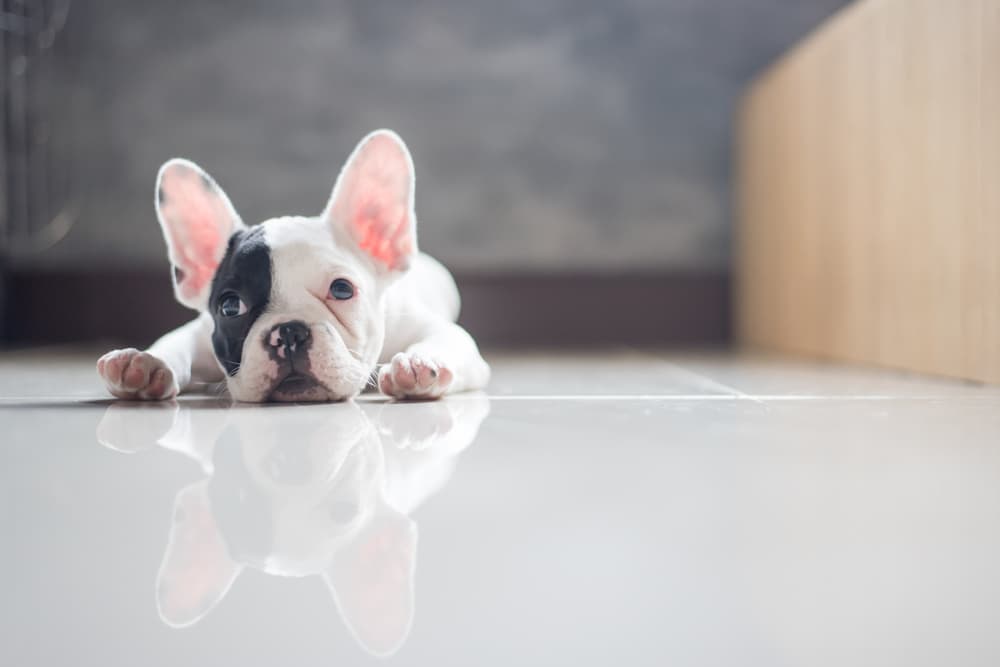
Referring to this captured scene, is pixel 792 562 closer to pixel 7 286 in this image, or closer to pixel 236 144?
pixel 236 144

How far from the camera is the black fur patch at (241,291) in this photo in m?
1.26

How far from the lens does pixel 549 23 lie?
3152 mm

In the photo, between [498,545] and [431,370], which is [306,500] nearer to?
[498,545]

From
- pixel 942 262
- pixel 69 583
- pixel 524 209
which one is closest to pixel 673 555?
pixel 69 583

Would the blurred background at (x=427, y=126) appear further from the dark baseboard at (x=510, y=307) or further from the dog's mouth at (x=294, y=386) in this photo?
the dog's mouth at (x=294, y=386)

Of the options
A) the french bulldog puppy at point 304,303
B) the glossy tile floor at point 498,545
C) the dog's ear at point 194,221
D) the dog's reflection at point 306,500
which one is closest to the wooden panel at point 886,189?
the glossy tile floor at point 498,545

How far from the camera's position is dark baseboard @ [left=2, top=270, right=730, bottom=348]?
3139 mm

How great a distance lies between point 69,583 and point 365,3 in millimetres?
2919

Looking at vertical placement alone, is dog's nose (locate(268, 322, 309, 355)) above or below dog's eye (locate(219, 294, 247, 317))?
below

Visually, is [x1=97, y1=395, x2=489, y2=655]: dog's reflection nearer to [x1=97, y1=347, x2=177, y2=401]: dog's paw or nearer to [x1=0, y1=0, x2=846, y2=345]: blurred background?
[x1=97, y1=347, x2=177, y2=401]: dog's paw

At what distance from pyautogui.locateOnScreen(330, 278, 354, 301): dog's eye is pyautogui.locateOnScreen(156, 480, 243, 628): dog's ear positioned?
70 centimetres

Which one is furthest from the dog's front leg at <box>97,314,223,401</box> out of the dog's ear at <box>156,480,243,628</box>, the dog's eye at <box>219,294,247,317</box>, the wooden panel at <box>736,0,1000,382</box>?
the wooden panel at <box>736,0,1000,382</box>

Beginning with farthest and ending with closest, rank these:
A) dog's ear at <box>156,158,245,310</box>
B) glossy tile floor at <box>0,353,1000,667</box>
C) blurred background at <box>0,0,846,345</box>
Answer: blurred background at <box>0,0,846,345</box> → dog's ear at <box>156,158,245,310</box> → glossy tile floor at <box>0,353,1000,667</box>

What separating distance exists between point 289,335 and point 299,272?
11cm
